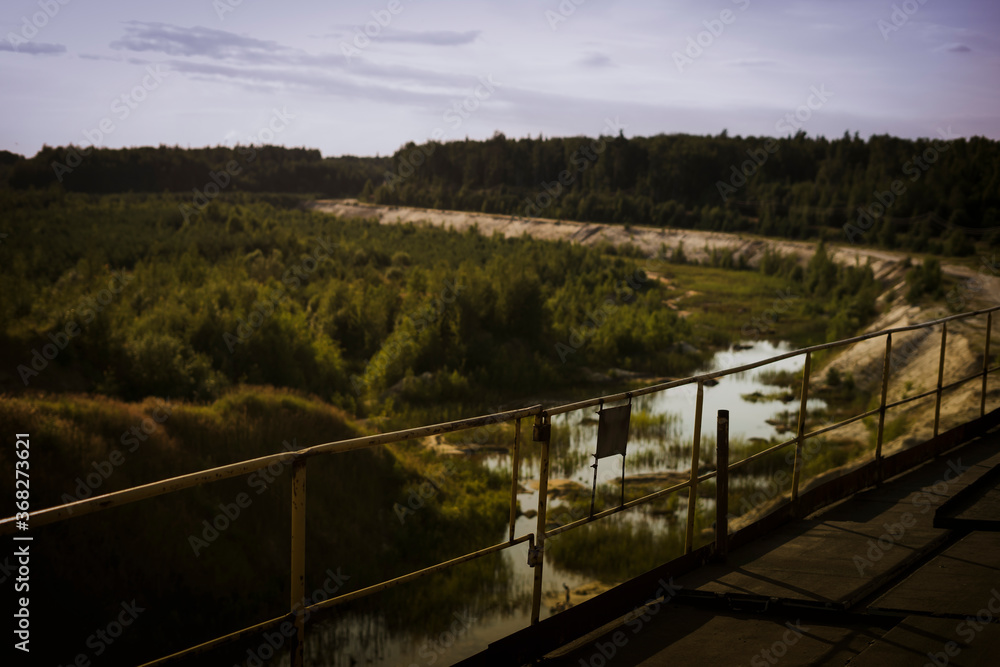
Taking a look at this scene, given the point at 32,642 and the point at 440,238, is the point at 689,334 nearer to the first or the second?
the point at 32,642

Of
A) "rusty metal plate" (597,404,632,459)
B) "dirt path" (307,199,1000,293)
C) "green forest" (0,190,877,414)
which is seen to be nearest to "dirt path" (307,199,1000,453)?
"dirt path" (307,199,1000,293)

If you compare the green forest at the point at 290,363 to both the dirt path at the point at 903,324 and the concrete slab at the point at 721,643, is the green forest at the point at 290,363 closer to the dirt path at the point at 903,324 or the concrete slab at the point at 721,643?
the dirt path at the point at 903,324

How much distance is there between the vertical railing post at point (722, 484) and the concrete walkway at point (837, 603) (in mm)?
129

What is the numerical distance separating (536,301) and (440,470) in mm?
11245

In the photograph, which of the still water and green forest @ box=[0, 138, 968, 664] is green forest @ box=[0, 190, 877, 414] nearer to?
green forest @ box=[0, 138, 968, 664]

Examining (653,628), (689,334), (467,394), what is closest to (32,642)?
(653,628)

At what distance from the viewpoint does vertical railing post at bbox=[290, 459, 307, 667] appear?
286 centimetres

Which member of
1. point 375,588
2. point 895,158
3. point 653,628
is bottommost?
point 653,628

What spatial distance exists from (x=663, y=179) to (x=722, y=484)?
71090 mm

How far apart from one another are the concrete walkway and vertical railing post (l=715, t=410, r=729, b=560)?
129mm

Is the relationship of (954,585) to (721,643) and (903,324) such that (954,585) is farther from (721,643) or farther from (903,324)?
(903,324)

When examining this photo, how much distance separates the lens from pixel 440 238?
50.4 m

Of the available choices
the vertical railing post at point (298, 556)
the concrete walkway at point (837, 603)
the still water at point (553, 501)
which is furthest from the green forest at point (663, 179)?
the vertical railing post at point (298, 556)

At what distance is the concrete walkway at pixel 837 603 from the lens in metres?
3.68
